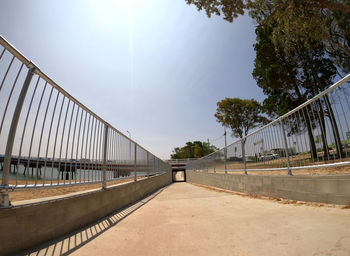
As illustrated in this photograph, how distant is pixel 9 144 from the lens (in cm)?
209

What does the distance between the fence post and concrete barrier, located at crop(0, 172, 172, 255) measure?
0.14 meters

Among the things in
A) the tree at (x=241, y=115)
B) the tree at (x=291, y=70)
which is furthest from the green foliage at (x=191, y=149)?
the tree at (x=291, y=70)

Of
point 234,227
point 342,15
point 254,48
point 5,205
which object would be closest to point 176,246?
point 234,227

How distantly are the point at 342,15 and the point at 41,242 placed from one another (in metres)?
15.3

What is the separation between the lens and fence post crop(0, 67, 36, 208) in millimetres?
1862

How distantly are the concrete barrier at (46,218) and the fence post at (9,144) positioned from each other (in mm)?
138

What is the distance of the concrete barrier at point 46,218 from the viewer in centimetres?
179

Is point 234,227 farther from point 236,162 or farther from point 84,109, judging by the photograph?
point 236,162

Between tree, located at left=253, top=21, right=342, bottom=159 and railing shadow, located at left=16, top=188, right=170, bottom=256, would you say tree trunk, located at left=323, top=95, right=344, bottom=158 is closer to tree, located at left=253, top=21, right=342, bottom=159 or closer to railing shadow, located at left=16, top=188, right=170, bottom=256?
railing shadow, located at left=16, top=188, right=170, bottom=256

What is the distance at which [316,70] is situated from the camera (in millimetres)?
14703

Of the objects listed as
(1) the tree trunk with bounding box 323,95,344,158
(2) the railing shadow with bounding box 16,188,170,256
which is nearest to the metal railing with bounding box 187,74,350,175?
(1) the tree trunk with bounding box 323,95,344,158

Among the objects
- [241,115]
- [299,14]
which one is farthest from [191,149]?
[299,14]

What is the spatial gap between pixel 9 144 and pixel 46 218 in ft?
3.24

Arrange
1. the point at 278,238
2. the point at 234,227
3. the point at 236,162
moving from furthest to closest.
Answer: the point at 236,162 → the point at 234,227 → the point at 278,238
